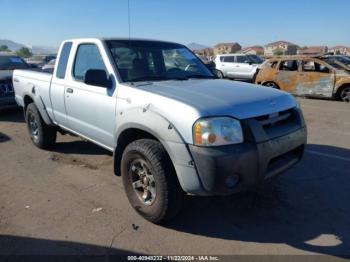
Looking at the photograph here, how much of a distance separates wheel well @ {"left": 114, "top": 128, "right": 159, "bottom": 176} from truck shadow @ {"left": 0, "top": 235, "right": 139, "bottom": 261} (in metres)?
1.05

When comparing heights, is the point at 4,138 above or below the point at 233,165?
below

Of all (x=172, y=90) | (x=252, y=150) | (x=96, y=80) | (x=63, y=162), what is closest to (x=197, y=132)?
(x=252, y=150)

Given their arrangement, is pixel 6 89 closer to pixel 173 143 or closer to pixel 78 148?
pixel 78 148

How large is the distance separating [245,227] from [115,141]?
168 centimetres

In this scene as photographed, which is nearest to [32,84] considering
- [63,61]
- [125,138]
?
[63,61]

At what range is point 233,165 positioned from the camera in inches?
122

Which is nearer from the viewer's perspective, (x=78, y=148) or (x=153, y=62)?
(x=153, y=62)

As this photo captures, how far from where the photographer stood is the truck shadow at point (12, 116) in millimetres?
9312

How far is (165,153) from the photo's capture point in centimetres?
344

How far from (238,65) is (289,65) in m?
6.95

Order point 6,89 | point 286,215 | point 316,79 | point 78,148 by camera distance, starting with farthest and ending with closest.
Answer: point 316,79 < point 6,89 < point 78,148 < point 286,215

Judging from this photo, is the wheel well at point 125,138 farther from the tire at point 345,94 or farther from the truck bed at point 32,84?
the tire at point 345,94

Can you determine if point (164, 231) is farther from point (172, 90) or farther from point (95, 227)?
point (172, 90)

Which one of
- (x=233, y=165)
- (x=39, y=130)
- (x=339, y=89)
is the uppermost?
(x=233, y=165)
